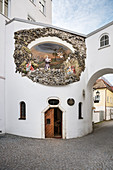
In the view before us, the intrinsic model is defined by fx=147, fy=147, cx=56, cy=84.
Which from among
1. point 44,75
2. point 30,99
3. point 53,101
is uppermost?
point 44,75

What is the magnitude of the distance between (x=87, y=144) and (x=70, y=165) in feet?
10.9

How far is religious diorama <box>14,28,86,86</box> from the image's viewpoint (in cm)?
1039

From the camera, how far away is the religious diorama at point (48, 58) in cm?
1039

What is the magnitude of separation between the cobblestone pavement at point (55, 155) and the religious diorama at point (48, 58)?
4.15 metres

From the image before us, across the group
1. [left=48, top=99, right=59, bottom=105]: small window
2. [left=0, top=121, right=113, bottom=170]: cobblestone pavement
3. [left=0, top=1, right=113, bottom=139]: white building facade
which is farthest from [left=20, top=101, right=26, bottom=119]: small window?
[left=48, top=99, right=59, bottom=105]: small window

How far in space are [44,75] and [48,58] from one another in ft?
4.49

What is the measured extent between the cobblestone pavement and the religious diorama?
4.15 metres

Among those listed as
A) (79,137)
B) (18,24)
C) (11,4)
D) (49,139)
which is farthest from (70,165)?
(11,4)

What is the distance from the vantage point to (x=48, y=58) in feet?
35.4

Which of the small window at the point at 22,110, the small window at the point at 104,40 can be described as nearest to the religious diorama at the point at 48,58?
the small window at the point at 104,40

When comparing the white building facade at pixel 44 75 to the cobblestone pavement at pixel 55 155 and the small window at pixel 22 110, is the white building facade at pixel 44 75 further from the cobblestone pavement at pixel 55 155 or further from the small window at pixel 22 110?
the cobblestone pavement at pixel 55 155

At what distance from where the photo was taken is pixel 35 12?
53.1ft

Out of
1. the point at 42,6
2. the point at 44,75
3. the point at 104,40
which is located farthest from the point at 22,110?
the point at 42,6

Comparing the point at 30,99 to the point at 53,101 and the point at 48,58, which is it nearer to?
the point at 53,101
